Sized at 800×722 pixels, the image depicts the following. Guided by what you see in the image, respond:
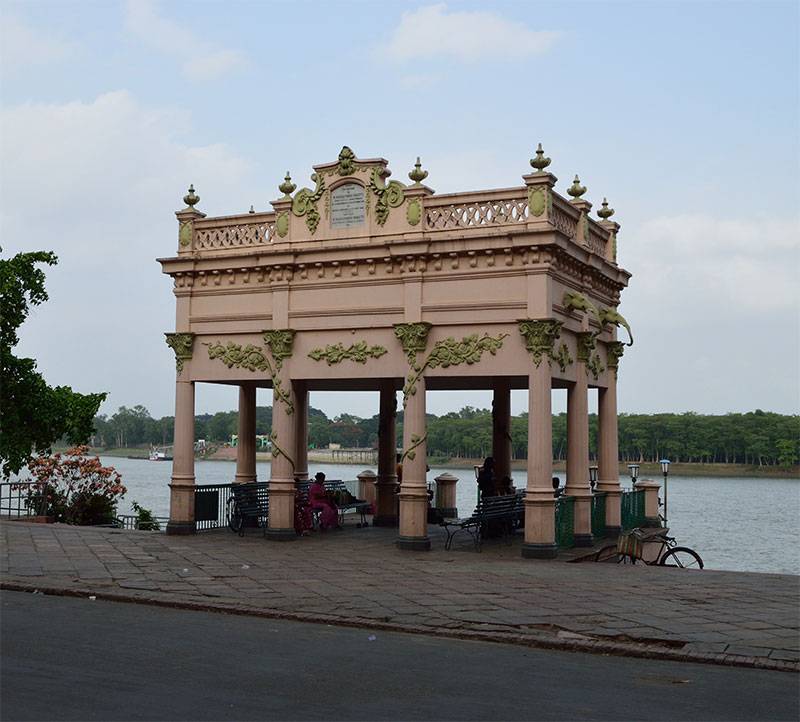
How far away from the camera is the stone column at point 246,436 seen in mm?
22859

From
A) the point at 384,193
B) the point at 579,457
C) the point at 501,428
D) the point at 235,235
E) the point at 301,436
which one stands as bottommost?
the point at 579,457

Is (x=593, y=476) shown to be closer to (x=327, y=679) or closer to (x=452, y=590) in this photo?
(x=452, y=590)

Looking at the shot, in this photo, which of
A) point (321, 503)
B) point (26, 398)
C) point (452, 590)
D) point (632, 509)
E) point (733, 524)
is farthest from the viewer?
point (733, 524)

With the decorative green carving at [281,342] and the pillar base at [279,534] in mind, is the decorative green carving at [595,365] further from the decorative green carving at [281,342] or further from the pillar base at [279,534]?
the pillar base at [279,534]

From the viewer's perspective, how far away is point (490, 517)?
18.4m

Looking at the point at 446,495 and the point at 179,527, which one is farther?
the point at 446,495

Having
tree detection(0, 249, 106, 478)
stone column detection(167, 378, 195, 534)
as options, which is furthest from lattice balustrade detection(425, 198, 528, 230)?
tree detection(0, 249, 106, 478)

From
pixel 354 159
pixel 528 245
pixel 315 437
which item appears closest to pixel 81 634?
pixel 528 245

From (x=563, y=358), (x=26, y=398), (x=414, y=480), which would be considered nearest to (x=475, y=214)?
(x=563, y=358)

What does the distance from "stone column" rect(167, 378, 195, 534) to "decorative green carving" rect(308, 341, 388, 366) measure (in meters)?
3.01

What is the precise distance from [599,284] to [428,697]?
1391 cm

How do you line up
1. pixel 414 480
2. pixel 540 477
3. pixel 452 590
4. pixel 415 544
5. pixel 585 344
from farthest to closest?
pixel 585 344, pixel 414 480, pixel 415 544, pixel 540 477, pixel 452 590

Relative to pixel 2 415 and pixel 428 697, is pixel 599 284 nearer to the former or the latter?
pixel 428 697

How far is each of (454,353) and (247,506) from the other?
5943mm
